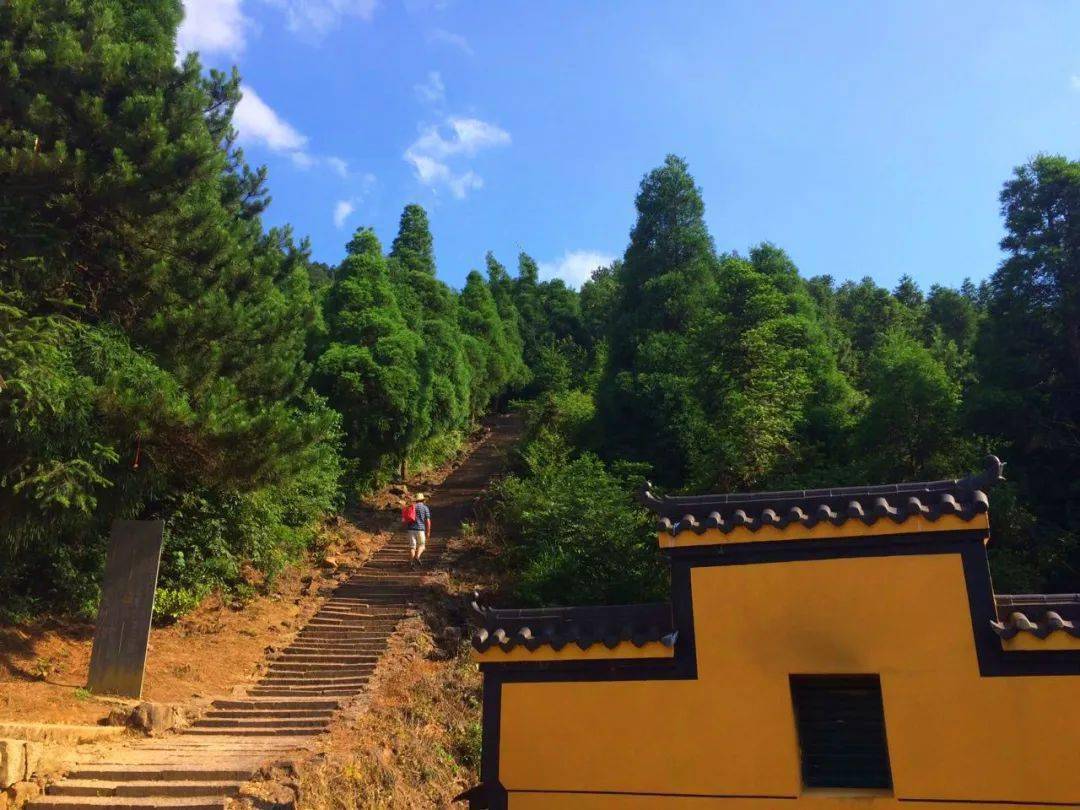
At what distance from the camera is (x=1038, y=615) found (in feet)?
15.5

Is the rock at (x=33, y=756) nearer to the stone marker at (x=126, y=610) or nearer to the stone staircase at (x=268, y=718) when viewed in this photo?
the stone staircase at (x=268, y=718)

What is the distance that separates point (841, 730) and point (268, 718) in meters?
6.82

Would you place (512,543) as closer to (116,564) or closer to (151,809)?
(116,564)

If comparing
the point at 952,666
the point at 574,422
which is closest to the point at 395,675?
the point at 952,666

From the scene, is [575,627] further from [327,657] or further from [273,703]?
[327,657]

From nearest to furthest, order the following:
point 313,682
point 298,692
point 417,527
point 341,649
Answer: point 298,692 < point 313,682 < point 341,649 < point 417,527

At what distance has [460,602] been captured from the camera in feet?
42.1

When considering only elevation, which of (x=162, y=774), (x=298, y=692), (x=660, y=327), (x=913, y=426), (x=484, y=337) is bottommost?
(x=162, y=774)

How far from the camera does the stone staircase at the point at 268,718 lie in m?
6.42

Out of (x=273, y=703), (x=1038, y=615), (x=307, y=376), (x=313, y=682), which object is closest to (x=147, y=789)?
(x=273, y=703)

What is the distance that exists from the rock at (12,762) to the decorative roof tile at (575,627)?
4.27 metres

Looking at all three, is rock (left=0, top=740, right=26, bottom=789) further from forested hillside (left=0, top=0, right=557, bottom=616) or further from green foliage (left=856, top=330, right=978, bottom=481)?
green foliage (left=856, top=330, right=978, bottom=481)

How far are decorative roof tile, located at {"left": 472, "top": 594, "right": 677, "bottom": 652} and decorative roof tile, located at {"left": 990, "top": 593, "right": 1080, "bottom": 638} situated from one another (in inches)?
82.9

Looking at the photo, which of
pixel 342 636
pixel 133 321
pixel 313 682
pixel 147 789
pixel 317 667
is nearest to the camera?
pixel 147 789
